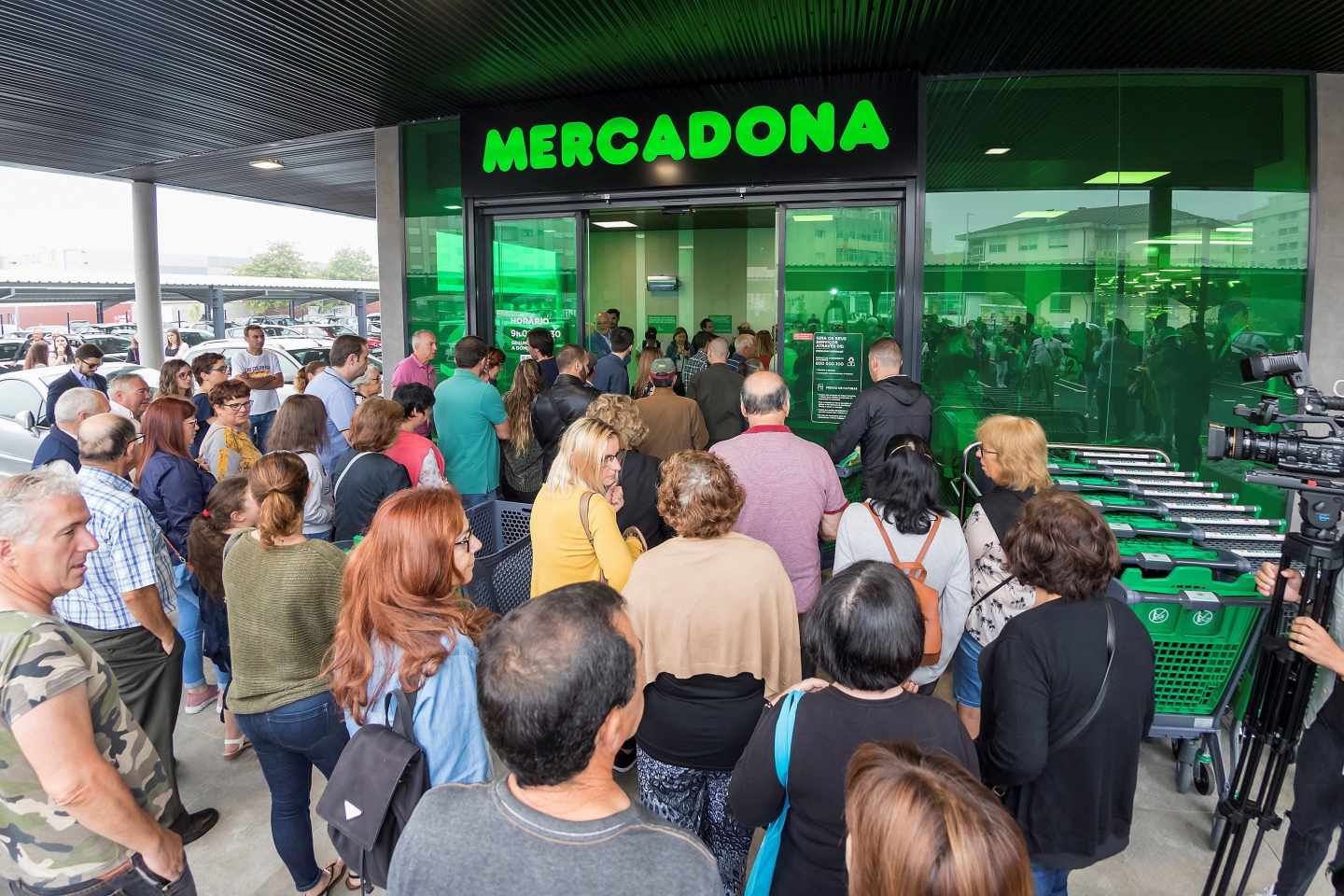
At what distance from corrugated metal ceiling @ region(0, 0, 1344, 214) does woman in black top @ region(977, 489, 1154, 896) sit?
4.23 metres

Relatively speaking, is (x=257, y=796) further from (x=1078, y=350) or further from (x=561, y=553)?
(x=1078, y=350)

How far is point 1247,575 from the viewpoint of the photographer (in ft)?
10.6

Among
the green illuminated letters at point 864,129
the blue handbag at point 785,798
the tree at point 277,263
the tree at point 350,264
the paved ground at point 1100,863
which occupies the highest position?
the tree at point 350,264

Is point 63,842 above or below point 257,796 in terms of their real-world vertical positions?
above

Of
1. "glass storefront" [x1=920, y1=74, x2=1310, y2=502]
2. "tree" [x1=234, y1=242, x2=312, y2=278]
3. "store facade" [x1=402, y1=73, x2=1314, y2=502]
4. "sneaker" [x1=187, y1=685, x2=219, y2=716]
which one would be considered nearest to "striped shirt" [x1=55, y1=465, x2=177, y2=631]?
"sneaker" [x1=187, y1=685, x2=219, y2=716]

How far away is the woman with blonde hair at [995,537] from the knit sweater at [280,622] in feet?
7.63

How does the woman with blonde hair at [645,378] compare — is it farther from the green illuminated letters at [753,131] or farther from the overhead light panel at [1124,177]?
the overhead light panel at [1124,177]

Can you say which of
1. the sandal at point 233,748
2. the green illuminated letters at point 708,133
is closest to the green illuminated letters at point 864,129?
the green illuminated letters at point 708,133

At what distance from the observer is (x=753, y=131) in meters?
6.75

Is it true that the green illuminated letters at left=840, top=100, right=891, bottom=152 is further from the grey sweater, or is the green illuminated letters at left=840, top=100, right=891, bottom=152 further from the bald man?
the grey sweater

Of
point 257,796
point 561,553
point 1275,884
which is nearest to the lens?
point 1275,884

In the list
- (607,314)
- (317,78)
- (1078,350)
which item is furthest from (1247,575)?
(317,78)

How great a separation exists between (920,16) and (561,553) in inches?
178

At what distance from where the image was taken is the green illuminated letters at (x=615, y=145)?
23.3 ft
